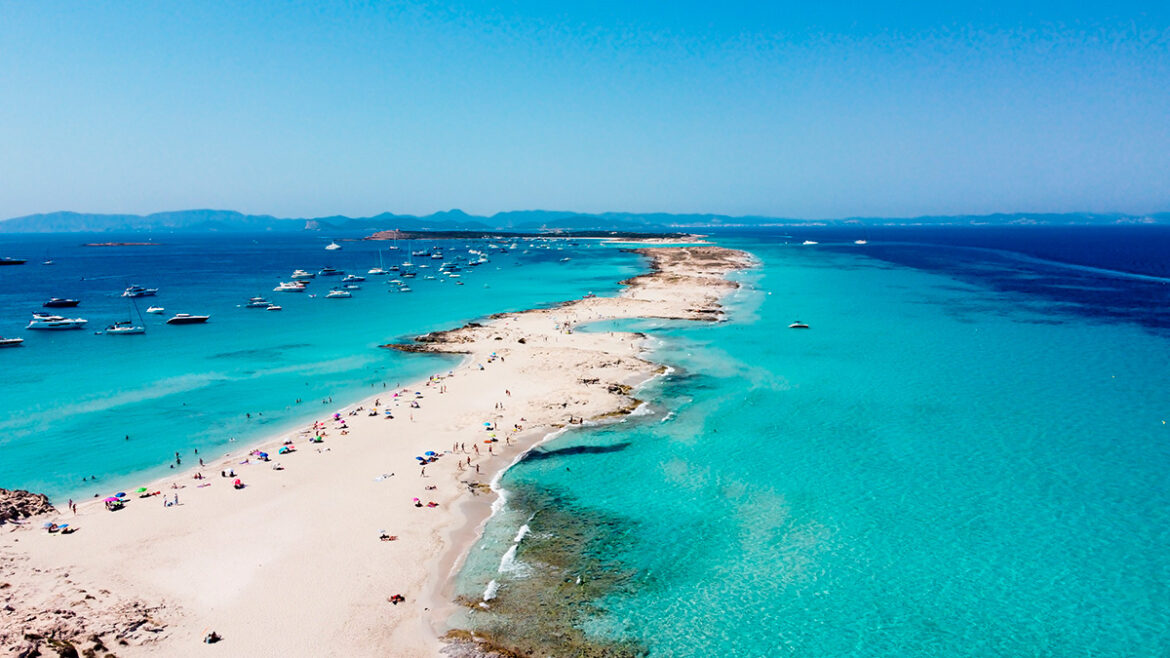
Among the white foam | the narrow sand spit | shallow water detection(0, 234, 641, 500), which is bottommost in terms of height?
the white foam

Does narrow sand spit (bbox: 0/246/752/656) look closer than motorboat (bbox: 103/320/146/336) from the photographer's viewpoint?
Yes

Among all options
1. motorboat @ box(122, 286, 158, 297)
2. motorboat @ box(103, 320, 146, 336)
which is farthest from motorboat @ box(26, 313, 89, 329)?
motorboat @ box(122, 286, 158, 297)

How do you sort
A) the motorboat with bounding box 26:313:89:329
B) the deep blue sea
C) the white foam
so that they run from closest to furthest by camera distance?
the deep blue sea < the white foam < the motorboat with bounding box 26:313:89:329

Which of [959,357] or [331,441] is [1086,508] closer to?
[959,357]

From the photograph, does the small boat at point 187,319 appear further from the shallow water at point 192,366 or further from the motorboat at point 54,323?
the motorboat at point 54,323

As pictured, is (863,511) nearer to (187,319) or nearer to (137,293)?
(187,319)

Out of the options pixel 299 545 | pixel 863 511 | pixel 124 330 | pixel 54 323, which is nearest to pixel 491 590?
pixel 299 545

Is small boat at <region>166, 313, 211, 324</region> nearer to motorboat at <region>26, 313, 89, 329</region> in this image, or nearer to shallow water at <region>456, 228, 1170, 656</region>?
motorboat at <region>26, 313, 89, 329</region>
